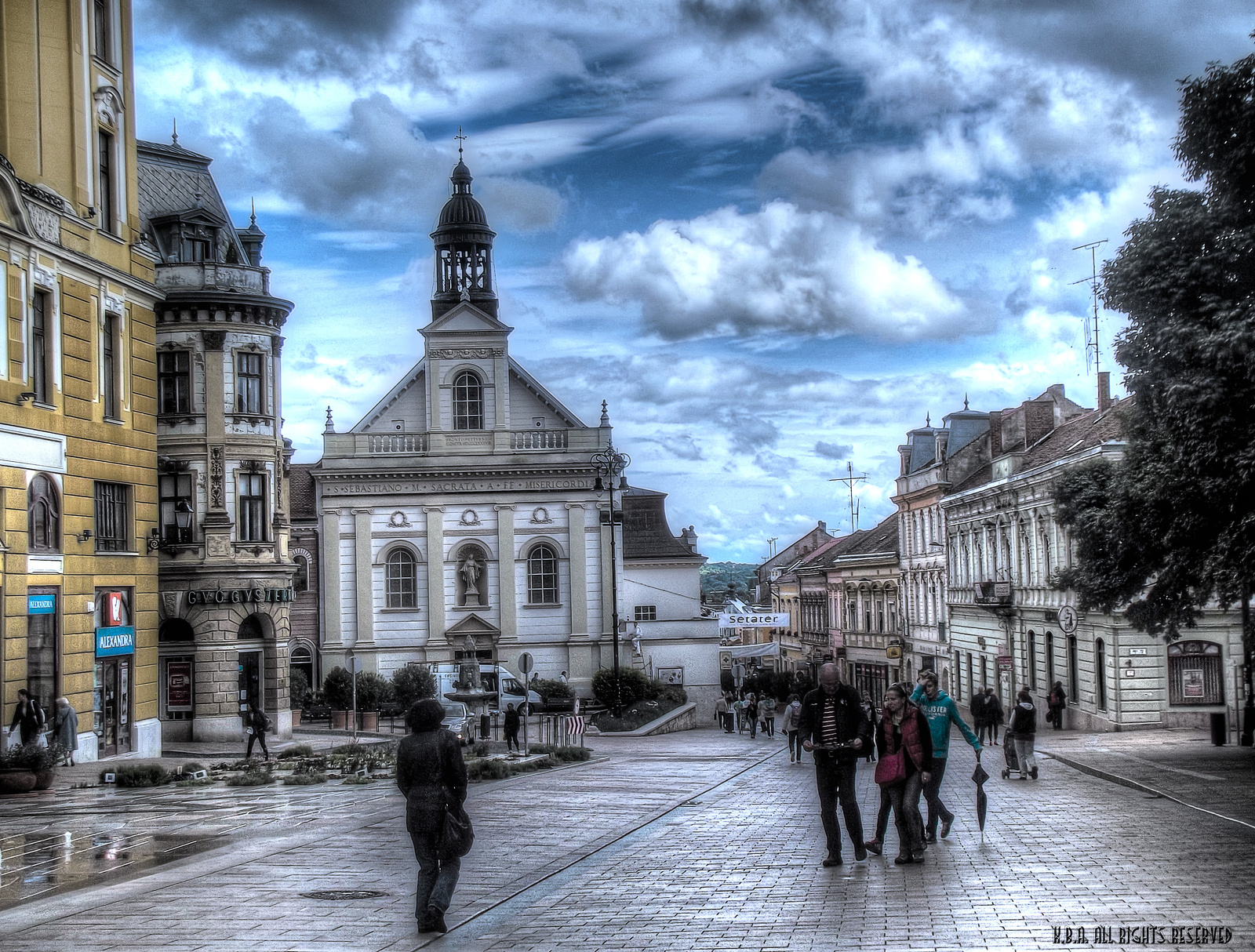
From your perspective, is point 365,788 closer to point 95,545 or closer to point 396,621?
point 95,545

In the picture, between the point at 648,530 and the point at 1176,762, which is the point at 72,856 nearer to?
the point at 1176,762

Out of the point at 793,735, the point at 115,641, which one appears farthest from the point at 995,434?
the point at 115,641

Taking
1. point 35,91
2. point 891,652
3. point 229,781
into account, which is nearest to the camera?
point 229,781

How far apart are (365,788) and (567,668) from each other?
36.6 meters

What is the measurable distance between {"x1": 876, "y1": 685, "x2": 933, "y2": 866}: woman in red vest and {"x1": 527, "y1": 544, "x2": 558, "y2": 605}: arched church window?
4660cm

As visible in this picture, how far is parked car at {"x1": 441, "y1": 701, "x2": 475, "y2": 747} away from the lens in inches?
1354

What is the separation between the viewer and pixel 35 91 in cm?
2788

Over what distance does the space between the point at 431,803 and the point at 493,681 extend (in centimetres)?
4522

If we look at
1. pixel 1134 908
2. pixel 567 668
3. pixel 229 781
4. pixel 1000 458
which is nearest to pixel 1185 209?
pixel 1134 908

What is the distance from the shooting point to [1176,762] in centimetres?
2591

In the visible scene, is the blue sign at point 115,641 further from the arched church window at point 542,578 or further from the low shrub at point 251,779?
the arched church window at point 542,578

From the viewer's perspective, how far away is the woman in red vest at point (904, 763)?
12930mm

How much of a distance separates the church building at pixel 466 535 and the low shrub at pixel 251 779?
113 ft

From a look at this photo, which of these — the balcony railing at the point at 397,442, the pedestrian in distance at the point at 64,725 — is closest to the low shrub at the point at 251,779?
the pedestrian in distance at the point at 64,725
